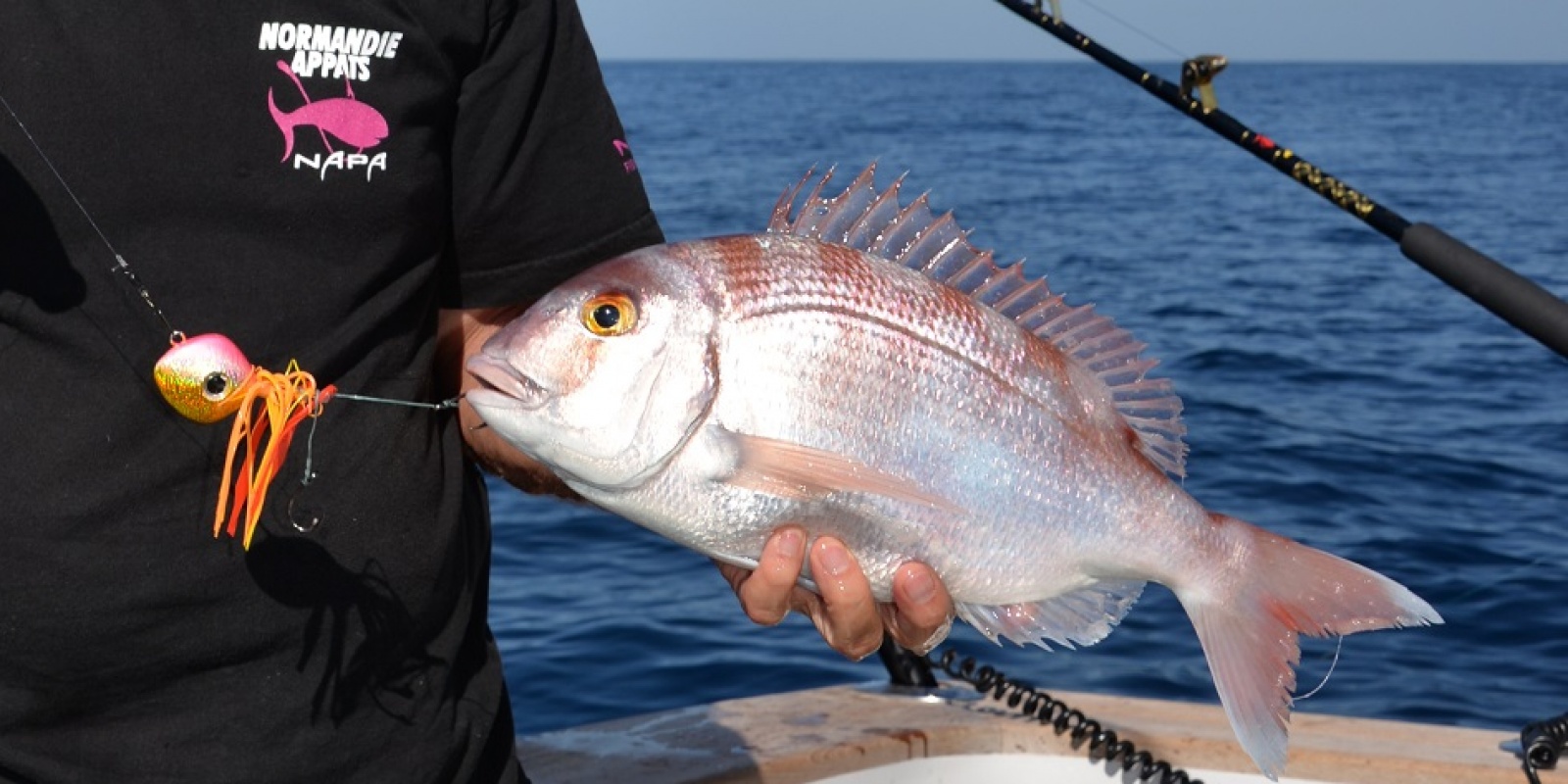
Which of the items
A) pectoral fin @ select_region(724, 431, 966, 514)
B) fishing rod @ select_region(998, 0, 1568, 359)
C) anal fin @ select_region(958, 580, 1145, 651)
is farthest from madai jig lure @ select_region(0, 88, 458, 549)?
fishing rod @ select_region(998, 0, 1568, 359)

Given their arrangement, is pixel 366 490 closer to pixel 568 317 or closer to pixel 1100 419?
pixel 568 317

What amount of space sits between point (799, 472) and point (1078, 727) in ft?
5.29

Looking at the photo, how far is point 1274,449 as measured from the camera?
31.3 feet

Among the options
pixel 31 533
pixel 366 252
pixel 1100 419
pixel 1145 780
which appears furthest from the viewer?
pixel 1145 780

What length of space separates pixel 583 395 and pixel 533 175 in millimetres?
386

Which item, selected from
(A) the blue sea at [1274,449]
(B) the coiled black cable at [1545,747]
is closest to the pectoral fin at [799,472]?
(B) the coiled black cable at [1545,747]

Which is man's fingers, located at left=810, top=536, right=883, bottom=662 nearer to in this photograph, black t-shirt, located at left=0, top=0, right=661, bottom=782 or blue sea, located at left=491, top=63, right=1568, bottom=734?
black t-shirt, located at left=0, top=0, right=661, bottom=782

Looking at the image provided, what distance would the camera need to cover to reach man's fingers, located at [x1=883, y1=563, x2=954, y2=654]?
1.94 m

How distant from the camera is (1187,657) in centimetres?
643

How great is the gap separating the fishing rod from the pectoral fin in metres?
1.47

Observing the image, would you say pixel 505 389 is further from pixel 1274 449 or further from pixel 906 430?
pixel 1274 449

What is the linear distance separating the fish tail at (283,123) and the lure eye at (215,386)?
30cm

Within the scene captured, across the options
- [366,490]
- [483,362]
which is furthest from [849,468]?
[366,490]

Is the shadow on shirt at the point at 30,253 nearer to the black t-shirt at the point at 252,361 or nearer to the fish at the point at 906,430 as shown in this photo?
the black t-shirt at the point at 252,361
